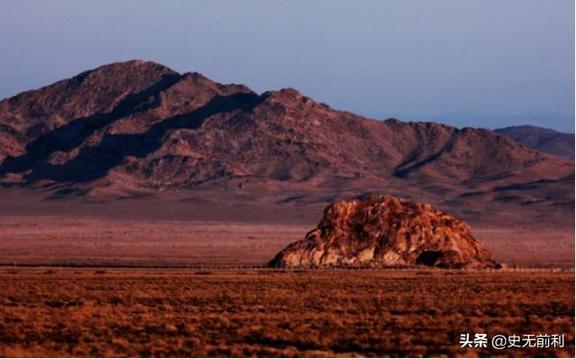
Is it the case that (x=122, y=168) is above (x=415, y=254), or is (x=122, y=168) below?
above

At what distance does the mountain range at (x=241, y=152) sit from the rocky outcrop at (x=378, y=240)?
73.1 meters

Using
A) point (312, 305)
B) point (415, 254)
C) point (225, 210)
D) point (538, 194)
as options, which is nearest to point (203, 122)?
point (225, 210)

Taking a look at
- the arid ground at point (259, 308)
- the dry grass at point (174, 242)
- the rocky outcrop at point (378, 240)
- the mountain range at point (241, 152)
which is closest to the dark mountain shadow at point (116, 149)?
the mountain range at point (241, 152)

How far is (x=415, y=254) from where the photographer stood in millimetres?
59312

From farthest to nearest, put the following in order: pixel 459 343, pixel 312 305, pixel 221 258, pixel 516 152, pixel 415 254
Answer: pixel 516 152 < pixel 221 258 < pixel 415 254 < pixel 312 305 < pixel 459 343

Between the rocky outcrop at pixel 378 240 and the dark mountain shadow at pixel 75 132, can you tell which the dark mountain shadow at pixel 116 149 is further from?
the rocky outcrop at pixel 378 240

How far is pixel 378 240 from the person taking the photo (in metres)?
59.7

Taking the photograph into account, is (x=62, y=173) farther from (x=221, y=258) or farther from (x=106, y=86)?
(x=221, y=258)

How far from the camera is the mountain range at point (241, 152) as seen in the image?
14288 centimetres

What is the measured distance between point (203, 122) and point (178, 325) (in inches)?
5219

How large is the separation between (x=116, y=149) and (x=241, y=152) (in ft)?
50.4

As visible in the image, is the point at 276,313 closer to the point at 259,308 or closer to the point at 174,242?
the point at 259,308

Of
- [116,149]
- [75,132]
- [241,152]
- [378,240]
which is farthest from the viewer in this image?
[75,132]

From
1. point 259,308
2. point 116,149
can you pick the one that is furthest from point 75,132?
point 259,308
